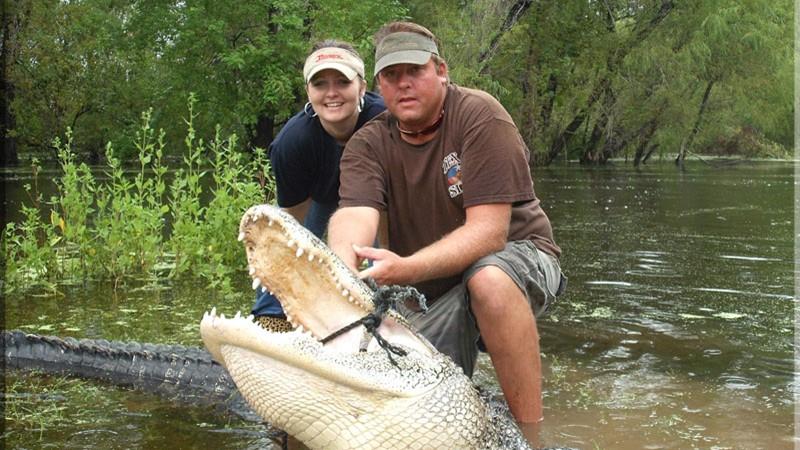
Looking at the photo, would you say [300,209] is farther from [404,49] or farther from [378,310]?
[378,310]

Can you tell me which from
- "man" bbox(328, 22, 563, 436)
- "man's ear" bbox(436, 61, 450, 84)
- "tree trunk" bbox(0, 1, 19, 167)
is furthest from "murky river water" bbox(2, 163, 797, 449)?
"tree trunk" bbox(0, 1, 19, 167)

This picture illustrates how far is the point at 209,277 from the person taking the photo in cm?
552

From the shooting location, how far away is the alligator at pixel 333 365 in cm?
198

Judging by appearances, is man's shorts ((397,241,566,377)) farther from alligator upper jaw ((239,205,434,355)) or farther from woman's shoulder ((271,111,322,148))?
woman's shoulder ((271,111,322,148))

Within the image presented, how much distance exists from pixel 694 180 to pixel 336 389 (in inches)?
840

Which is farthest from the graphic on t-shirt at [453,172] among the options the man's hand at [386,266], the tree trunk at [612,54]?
the tree trunk at [612,54]

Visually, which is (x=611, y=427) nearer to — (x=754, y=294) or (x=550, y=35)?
(x=754, y=294)

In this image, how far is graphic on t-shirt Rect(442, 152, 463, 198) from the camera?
2883 millimetres

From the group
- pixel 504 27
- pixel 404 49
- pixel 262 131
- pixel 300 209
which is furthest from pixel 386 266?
pixel 504 27

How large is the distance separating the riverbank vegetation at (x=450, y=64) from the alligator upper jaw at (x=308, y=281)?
16515 mm

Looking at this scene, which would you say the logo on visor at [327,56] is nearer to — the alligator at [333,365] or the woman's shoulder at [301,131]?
the woman's shoulder at [301,131]

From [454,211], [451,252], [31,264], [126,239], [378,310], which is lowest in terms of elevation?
[31,264]

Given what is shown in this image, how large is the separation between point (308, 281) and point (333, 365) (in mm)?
354

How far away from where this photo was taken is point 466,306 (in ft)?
9.40
